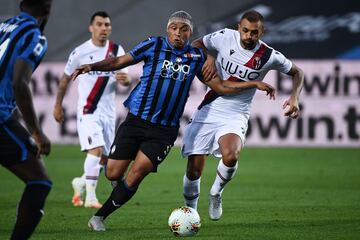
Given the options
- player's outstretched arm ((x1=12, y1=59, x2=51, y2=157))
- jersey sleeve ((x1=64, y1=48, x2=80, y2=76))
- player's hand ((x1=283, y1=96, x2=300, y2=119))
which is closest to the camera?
player's outstretched arm ((x1=12, y1=59, x2=51, y2=157))

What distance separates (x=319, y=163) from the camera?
59.9ft

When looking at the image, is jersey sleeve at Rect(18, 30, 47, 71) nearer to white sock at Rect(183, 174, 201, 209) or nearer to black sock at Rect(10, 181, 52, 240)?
black sock at Rect(10, 181, 52, 240)

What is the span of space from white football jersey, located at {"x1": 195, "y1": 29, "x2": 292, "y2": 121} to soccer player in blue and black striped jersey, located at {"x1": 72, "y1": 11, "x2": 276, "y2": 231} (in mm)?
914

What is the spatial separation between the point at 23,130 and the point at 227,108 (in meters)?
3.57

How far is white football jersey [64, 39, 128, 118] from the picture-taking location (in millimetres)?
12086

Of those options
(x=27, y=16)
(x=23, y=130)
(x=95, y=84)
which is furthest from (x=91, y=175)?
(x=27, y=16)

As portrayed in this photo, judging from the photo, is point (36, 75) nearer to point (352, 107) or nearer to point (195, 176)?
point (352, 107)

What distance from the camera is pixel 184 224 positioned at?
855cm

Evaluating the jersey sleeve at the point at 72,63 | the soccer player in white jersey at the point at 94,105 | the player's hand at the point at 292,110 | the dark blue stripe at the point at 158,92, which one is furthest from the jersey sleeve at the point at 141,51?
the jersey sleeve at the point at 72,63

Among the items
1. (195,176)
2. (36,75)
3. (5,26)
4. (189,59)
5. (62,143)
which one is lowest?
(62,143)

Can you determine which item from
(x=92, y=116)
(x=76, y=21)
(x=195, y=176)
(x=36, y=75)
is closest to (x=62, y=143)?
(x=36, y=75)

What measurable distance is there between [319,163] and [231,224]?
8.95 metres

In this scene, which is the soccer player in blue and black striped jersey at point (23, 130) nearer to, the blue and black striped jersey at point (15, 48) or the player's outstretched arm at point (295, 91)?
the blue and black striped jersey at point (15, 48)

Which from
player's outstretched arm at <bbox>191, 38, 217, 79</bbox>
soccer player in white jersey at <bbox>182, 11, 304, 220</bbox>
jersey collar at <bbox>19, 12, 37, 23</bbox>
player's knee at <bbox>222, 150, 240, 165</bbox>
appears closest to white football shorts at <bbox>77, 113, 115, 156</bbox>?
soccer player in white jersey at <bbox>182, 11, 304, 220</bbox>
